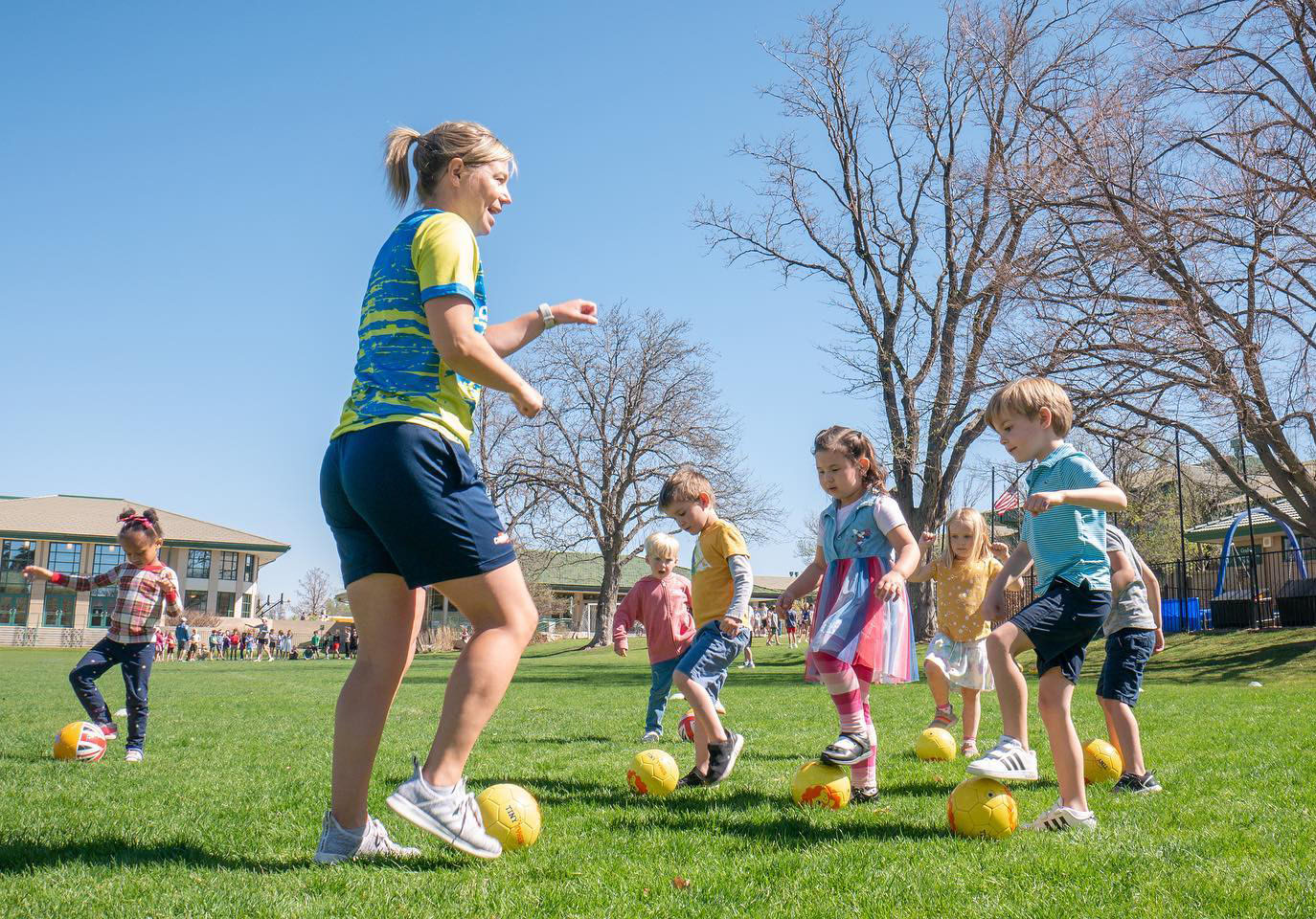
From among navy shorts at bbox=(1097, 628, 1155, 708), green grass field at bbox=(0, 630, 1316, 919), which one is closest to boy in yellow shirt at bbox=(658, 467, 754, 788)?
green grass field at bbox=(0, 630, 1316, 919)

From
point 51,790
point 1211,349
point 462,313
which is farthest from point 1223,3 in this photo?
point 51,790

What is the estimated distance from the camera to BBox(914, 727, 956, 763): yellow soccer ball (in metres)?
6.17

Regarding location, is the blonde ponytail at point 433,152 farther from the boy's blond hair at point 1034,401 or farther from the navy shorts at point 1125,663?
the navy shorts at point 1125,663

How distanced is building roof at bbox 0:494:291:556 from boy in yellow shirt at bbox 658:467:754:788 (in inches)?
2912

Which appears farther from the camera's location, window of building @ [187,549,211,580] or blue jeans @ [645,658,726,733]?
window of building @ [187,549,211,580]

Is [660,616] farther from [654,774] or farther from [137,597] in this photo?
[137,597]

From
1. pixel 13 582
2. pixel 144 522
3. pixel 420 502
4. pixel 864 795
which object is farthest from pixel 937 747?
pixel 13 582

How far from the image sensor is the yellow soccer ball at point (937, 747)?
6.17m

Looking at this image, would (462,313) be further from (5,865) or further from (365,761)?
(5,865)

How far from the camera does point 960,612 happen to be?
24.3 ft

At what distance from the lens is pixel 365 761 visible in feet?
10.6

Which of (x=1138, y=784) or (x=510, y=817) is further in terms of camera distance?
(x=1138, y=784)

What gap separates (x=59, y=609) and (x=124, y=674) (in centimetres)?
7264

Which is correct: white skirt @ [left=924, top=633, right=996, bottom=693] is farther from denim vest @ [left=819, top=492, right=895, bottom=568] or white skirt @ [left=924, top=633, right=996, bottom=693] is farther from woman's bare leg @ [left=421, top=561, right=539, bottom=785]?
woman's bare leg @ [left=421, top=561, right=539, bottom=785]
